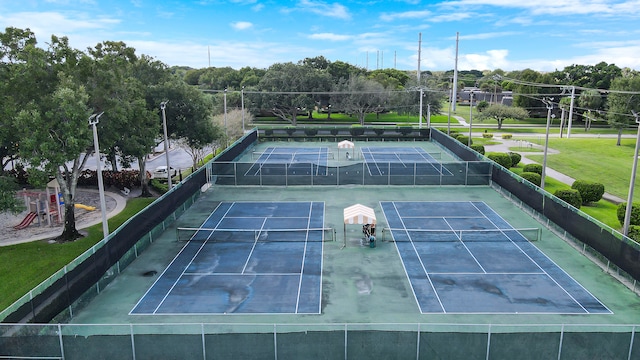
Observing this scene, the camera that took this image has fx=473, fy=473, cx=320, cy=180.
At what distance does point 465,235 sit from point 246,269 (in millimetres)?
10863

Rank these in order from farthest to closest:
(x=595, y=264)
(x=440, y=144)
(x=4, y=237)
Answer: (x=440, y=144)
(x=4, y=237)
(x=595, y=264)

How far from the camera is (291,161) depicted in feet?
141

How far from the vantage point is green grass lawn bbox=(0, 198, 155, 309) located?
1926cm

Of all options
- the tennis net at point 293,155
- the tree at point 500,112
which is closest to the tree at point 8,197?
the tennis net at point 293,155

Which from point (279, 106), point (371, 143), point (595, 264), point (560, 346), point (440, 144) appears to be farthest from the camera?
point (279, 106)

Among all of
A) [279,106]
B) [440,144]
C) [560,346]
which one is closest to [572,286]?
[560,346]

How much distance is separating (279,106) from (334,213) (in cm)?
5391

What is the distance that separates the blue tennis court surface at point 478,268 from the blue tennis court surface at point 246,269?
411 cm

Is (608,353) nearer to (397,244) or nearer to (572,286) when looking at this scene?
(572,286)

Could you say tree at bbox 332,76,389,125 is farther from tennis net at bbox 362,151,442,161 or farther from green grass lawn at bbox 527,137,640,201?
tennis net at bbox 362,151,442,161

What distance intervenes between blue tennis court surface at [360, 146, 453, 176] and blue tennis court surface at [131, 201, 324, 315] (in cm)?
907

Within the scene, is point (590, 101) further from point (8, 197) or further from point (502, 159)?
point (8, 197)

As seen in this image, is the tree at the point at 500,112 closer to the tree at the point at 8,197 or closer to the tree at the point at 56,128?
the tree at the point at 56,128

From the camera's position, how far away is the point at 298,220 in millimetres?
25891
